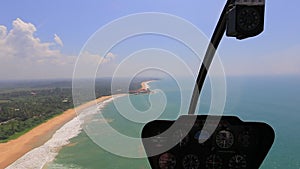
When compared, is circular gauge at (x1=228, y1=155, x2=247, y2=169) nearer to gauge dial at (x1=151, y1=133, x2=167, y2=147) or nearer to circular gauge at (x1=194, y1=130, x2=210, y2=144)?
circular gauge at (x1=194, y1=130, x2=210, y2=144)

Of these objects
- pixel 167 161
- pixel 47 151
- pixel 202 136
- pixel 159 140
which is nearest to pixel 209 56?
pixel 202 136

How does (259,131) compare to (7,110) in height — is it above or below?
above

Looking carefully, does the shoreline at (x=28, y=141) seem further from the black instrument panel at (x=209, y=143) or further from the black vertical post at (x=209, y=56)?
the black instrument panel at (x=209, y=143)

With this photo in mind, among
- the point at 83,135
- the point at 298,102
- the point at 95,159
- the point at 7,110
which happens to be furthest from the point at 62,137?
the point at 298,102

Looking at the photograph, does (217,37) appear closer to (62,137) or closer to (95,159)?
(95,159)

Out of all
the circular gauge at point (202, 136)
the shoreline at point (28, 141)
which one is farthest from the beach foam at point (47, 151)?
the circular gauge at point (202, 136)

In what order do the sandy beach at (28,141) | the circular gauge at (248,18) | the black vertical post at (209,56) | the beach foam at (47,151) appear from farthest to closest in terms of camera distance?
1. the sandy beach at (28,141)
2. the beach foam at (47,151)
3. the black vertical post at (209,56)
4. the circular gauge at (248,18)

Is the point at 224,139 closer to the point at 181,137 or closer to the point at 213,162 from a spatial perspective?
the point at 213,162

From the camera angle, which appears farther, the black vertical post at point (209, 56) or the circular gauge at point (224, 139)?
the circular gauge at point (224, 139)
